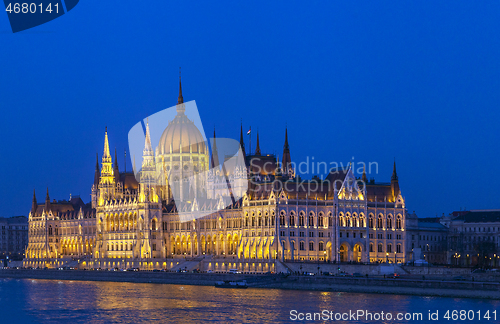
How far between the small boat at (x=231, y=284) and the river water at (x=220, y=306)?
1039 mm

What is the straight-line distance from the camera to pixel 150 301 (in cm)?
10738

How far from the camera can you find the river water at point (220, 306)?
296 feet

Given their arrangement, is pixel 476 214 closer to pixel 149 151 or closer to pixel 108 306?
pixel 149 151

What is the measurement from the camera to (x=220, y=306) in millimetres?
100250

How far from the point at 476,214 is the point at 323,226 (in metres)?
44.9

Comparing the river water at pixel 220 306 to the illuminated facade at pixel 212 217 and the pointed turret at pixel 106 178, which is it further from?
the pointed turret at pixel 106 178

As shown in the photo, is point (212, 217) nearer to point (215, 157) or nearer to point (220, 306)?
point (215, 157)

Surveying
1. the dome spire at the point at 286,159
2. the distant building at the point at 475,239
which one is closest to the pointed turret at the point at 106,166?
the dome spire at the point at 286,159

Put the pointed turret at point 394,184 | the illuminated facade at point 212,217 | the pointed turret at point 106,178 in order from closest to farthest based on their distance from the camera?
the illuminated facade at point 212,217 → the pointed turret at point 394,184 → the pointed turret at point 106,178

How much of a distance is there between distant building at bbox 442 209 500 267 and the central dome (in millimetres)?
49995

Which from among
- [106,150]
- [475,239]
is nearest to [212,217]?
[106,150]

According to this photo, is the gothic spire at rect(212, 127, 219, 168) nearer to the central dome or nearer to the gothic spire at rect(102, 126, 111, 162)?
the central dome

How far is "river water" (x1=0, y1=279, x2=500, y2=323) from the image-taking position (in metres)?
90.1

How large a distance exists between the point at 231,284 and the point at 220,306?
22395 millimetres
